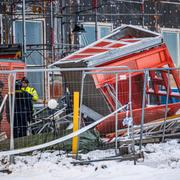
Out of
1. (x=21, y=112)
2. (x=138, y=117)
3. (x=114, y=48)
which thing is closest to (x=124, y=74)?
(x=138, y=117)

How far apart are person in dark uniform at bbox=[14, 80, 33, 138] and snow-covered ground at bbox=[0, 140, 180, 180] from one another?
0.57 meters

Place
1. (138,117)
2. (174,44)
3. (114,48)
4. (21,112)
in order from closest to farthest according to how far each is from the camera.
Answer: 1. (21,112)
2. (138,117)
3. (114,48)
4. (174,44)

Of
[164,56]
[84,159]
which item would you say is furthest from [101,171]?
[164,56]

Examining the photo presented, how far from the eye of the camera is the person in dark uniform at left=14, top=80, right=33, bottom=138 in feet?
32.4

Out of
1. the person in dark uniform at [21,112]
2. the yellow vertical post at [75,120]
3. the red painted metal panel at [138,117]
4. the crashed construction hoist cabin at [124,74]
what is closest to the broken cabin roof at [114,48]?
the crashed construction hoist cabin at [124,74]

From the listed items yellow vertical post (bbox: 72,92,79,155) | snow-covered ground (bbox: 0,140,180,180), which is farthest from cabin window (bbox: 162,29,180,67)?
yellow vertical post (bbox: 72,92,79,155)

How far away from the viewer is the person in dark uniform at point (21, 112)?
389 inches

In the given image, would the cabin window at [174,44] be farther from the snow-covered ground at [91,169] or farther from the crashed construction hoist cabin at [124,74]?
the snow-covered ground at [91,169]

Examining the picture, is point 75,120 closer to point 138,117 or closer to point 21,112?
point 21,112

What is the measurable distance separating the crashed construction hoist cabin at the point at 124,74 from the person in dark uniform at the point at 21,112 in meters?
1.23

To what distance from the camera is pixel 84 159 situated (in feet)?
32.0

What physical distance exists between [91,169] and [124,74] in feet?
9.51

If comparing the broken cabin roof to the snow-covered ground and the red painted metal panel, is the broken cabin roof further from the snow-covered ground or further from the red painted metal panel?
the snow-covered ground

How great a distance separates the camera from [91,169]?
9062 millimetres
